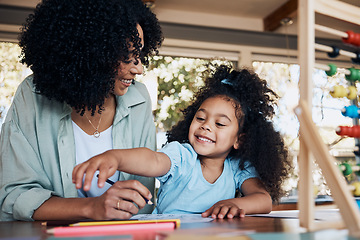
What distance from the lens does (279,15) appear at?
181 inches

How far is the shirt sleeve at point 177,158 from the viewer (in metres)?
1.30

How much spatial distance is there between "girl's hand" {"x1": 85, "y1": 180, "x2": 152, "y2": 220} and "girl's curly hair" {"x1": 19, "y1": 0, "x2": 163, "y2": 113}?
50 centimetres

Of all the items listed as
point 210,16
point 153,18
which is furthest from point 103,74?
point 210,16

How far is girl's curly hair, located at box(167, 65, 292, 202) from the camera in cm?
151

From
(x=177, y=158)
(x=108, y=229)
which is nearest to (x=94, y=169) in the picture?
(x=108, y=229)

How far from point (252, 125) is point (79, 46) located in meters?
0.78

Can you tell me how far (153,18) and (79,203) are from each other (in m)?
0.96

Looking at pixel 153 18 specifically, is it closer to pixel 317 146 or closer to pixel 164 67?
pixel 317 146

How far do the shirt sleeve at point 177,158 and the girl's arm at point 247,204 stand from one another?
210 mm

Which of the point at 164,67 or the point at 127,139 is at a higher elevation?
the point at 164,67

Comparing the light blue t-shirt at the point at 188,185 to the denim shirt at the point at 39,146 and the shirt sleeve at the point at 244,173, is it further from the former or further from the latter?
the denim shirt at the point at 39,146

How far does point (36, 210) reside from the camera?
1112mm

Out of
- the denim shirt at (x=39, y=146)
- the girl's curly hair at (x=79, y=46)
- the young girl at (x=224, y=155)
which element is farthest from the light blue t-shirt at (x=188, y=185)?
the girl's curly hair at (x=79, y=46)

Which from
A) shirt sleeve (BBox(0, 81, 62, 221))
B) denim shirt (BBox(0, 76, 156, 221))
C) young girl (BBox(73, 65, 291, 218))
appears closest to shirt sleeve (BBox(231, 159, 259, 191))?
young girl (BBox(73, 65, 291, 218))
